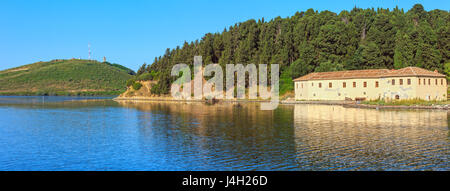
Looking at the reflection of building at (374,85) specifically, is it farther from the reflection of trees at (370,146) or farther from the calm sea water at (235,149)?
the calm sea water at (235,149)

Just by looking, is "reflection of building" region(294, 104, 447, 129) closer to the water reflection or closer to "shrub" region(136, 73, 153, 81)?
the water reflection

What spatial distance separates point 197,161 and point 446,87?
227 feet

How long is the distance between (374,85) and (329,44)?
2703cm

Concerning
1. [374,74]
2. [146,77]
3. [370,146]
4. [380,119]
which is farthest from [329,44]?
[370,146]

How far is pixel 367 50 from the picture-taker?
294 feet

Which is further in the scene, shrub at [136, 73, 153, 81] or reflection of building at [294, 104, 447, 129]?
shrub at [136, 73, 153, 81]

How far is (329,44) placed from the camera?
97625 mm

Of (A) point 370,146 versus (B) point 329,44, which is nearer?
(A) point 370,146

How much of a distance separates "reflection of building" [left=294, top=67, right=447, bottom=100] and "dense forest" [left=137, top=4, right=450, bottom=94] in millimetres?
8999

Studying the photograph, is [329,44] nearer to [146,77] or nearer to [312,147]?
[146,77]

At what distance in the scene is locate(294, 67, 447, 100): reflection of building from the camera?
65.4 metres

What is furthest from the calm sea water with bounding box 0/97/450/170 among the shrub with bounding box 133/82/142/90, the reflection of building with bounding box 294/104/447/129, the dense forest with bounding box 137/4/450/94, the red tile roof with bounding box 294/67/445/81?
the shrub with bounding box 133/82/142/90
